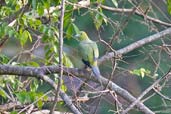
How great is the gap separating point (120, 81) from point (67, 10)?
6.78 ft

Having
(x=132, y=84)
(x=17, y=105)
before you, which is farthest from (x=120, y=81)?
(x=17, y=105)

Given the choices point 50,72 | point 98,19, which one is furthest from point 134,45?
point 50,72

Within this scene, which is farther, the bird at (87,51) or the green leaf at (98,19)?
the bird at (87,51)

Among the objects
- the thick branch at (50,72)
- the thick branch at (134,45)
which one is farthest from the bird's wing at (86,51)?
the thick branch at (50,72)

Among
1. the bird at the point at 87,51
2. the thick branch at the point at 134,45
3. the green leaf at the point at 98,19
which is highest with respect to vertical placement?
the green leaf at the point at 98,19

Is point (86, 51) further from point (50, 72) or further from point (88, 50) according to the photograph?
point (50, 72)

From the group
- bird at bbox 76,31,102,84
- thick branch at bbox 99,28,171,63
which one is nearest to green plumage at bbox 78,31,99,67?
bird at bbox 76,31,102,84

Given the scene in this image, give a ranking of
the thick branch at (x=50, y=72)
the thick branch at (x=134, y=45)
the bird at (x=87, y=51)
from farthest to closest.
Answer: the bird at (x=87, y=51)
the thick branch at (x=134, y=45)
the thick branch at (x=50, y=72)

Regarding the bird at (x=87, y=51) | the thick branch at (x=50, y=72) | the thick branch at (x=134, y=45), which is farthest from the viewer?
the bird at (x=87, y=51)

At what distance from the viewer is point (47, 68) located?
2.79m

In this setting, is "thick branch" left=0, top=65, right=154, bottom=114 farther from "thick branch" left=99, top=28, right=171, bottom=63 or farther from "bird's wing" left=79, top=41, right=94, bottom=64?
"bird's wing" left=79, top=41, right=94, bottom=64

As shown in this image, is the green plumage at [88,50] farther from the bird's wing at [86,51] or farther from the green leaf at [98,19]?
the green leaf at [98,19]

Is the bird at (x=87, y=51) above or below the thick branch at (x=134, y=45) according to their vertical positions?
below

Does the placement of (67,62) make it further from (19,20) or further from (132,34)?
(132,34)
